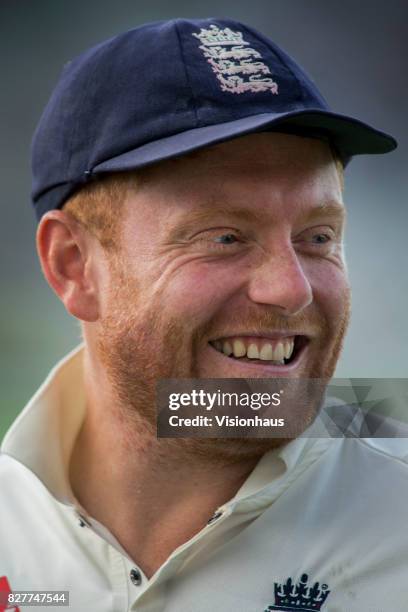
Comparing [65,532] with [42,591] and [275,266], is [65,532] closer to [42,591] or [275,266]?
[42,591]

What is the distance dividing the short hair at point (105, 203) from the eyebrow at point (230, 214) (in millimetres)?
110

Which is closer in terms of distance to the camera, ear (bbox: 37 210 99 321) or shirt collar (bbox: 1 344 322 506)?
shirt collar (bbox: 1 344 322 506)

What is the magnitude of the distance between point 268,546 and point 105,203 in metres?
0.62

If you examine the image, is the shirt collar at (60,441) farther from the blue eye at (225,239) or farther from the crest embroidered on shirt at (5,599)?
the blue eye at (225,239)

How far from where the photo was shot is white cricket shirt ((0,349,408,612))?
129 centimetres

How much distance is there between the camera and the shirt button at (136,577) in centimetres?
134

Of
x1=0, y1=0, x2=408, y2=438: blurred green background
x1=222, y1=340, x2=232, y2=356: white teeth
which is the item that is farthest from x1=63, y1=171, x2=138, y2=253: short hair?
x1=0, y1=0, x2=408, y2=438: blurred green background

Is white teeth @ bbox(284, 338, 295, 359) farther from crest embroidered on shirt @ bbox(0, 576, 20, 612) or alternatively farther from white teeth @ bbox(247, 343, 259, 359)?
crest embroidered on shirt @ bbox(0, 576, 20, 612)

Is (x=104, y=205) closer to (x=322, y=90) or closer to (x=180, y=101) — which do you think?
(x=180, y=101)

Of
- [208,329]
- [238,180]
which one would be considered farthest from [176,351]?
[238,180]

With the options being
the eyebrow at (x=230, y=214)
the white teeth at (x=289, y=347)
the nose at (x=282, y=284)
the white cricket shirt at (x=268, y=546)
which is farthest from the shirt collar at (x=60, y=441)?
the eyebrow at (x=230, y=214)

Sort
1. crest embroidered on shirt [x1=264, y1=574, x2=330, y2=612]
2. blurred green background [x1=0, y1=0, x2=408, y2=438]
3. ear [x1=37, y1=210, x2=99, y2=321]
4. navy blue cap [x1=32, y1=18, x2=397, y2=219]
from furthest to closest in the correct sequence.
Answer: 1. blurred green background [x1=0, y1=0, x2=408, y2=438]
2. ear [x1=37, y1=210, x2=99, y2=321]
3. navy blue cap [x1=32, y1=18, x2=397, y2=219]
4. crest embroidered on shirt [x1=264, y1=574, x2=330, y2=612]

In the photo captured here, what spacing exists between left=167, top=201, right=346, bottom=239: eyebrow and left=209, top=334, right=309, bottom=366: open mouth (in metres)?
0.18

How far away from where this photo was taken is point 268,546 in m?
1.34
